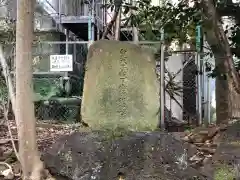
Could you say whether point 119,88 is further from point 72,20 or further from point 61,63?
point 72,20

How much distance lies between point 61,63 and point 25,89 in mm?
4671

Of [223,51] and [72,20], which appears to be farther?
[72,20]

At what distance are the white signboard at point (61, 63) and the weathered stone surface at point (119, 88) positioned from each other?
3.44 metres

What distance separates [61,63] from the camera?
32.6 ft

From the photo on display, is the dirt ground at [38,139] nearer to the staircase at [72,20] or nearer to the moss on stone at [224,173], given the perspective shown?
the moss on stone at [224,173]

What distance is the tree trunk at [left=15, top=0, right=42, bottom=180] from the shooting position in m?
5.29

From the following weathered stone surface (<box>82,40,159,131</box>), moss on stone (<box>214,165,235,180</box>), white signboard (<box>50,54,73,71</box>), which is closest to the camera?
moss on stone (<box>214,165,235,180</box>)

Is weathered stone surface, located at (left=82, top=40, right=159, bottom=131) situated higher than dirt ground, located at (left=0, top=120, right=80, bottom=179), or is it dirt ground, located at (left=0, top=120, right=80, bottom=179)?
weathered stone surface, located at (left=82, top=40, right=159, bottom=131)

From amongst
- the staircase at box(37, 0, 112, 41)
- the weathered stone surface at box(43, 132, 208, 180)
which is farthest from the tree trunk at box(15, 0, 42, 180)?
the staircase at box(37, 0, 112, 41)

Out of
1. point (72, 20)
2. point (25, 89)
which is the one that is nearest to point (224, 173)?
point (25, 89)

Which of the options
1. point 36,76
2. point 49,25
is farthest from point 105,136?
point 49,25

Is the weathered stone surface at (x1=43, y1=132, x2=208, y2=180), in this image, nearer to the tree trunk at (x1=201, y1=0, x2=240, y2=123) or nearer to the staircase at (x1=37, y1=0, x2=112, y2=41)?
the tree trunk at (x1=201, y1=0, x2=240, y2=123)

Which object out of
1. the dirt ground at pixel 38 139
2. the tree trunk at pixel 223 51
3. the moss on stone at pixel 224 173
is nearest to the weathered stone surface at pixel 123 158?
the moss on stone at pixel 224 173

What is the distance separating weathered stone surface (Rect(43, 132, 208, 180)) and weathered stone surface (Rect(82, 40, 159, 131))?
836mm
